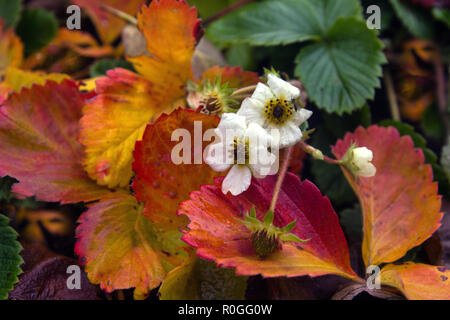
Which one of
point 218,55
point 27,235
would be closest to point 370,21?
point 218,55

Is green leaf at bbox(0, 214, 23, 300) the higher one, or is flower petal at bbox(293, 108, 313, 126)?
flower petal at bbox(293, 108, 313, 126)

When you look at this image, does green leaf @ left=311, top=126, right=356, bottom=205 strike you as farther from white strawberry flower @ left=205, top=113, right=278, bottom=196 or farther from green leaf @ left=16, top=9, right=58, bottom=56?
green leaf @ left=16, top=9, right=58, bottom=56

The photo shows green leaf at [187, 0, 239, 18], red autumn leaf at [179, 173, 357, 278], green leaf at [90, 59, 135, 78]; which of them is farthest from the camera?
green leaf at [187, 0, 239, 18]

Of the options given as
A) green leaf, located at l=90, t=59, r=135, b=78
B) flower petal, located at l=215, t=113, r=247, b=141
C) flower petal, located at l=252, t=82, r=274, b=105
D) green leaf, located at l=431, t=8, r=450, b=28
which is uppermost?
green leaf, located at l=431, t=8, r=450, b=28

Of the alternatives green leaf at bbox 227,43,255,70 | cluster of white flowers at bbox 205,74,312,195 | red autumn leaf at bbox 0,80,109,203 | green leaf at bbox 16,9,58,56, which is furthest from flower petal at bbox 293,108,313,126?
green leaf at bbox 16,9,58,56

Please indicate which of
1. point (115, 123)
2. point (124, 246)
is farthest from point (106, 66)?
point (124, 246)

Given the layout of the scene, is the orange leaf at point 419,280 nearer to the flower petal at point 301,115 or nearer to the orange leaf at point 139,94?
the flower petal at point 301,115
